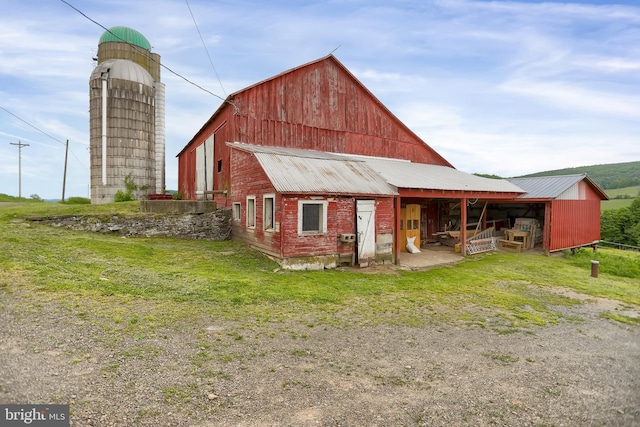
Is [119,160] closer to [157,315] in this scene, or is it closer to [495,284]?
[157,315]

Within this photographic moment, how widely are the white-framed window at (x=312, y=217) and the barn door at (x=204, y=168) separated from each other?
946 cm

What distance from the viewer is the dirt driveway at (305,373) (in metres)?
3.72

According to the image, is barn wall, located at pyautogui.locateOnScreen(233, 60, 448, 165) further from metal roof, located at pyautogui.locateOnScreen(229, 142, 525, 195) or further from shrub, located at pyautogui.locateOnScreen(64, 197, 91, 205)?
shrub, located at pyautogui.locateOnScreen(64, 197, 91, 205)

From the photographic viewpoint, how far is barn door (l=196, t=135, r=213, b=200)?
63.0ft

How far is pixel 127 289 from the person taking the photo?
7.57 m

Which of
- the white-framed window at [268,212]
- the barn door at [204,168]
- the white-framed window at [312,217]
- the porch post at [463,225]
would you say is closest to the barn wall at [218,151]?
the barn door at [204,168]

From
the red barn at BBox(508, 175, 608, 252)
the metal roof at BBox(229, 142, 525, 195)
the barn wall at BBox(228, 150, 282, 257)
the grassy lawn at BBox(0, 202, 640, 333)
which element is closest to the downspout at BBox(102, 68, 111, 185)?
the grassy lawn at BBox(0, 202, 640, 333)

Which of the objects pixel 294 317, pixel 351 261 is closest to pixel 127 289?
pixel 294 317

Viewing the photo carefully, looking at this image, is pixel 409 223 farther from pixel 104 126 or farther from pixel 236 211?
pixel 104 126

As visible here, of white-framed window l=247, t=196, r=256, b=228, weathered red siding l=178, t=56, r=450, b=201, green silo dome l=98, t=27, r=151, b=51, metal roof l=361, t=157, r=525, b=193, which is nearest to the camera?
white-framed window l=247, t=196, r=256, b=228

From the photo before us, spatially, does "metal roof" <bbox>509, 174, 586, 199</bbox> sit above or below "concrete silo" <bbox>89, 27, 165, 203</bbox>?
below

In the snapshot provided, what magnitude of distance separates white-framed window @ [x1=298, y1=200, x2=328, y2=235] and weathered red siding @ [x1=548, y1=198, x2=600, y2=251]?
1382 cm

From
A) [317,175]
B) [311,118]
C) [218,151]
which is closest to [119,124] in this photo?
[218,151]

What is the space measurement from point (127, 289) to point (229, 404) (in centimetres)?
506
